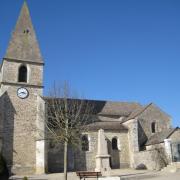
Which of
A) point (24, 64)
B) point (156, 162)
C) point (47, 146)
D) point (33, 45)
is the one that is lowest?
point (156, 162)

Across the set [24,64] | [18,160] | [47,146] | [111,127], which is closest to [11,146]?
[18,160]

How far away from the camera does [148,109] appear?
34938 mm

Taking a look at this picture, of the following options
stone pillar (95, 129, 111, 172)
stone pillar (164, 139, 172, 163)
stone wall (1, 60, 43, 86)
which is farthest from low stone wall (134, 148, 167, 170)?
stone wall (1, 60, 43, 86)

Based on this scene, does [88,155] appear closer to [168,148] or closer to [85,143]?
[85,143]

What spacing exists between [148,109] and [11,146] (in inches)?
648

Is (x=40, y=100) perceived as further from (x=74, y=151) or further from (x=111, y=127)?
(x=111, y=127)

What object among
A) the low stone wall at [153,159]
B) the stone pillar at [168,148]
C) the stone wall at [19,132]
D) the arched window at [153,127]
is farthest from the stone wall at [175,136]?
the stone wall at [19,132]

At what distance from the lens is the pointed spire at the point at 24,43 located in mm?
32294

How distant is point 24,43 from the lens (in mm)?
33250

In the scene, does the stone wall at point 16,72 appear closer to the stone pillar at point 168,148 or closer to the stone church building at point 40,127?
the stone church building at point 40,127

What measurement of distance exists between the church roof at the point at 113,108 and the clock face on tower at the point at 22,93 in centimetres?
919

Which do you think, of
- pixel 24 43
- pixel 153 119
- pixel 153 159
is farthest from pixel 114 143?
pixel 24 43

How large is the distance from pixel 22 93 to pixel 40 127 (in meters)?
4.30

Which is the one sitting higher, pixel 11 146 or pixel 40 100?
pixel 40 100
